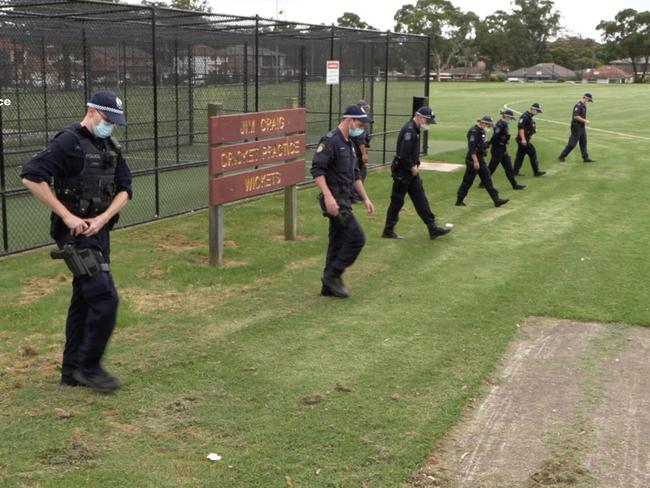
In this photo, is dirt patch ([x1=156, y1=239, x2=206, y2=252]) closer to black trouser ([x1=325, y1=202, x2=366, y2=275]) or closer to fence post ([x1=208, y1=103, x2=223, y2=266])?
fence post ([x1=208, y1=103, x2=223, y2=266])

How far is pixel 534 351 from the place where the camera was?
6.17 m

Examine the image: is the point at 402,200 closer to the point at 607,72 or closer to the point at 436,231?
the point at 436,231

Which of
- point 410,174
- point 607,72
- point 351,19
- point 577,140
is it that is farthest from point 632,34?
point 410,174

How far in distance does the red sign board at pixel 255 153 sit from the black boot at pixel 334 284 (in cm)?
181

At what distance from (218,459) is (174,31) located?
491 inches

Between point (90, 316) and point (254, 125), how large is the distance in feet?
14.7

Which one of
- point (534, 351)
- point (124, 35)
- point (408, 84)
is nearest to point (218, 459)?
point (534, 351)

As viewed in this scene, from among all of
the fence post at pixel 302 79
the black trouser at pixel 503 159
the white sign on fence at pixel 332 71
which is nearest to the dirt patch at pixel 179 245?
the white sign on fence at pixel 332 71

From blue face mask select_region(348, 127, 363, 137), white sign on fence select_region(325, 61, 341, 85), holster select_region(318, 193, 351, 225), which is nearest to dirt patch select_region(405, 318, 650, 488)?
holster select_region(318, 193, 351, 225)

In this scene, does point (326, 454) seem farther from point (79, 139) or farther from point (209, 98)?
point (209, 98)

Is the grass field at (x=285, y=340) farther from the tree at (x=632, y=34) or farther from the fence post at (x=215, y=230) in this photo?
the tree at (x=632, y=34)

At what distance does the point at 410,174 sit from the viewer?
10352 mm

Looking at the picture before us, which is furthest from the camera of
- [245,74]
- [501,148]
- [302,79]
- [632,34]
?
[632,34]

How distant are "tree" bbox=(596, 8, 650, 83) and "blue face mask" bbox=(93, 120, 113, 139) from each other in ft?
340
